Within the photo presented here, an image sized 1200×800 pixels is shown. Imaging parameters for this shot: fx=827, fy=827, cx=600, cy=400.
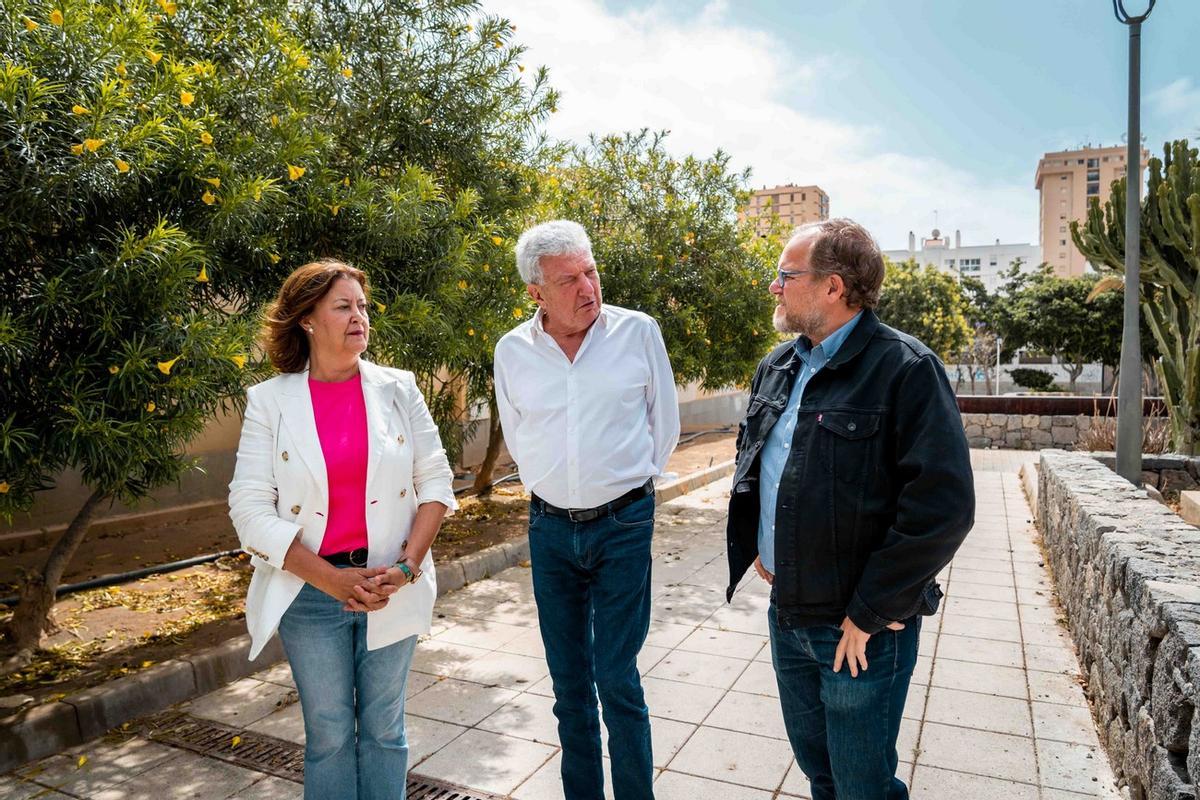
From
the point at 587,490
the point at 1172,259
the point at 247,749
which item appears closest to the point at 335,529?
the point at 587,490

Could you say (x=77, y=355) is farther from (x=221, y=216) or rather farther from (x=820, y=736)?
(x=820, y=736)

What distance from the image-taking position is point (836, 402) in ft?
6.72

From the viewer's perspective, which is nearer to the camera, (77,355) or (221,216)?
(77,355)

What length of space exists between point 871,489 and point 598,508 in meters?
1.01

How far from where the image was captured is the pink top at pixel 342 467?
2496mm

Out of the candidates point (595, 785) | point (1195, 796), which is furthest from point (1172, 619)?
point (595, 785)

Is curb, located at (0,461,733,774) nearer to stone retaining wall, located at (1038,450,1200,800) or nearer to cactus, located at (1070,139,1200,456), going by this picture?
stone retaining wall, located at (1038,450,1200,800)

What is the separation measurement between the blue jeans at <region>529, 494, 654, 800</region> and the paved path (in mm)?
535

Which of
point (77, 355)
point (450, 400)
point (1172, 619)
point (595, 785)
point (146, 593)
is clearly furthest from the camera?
point (450, 400)

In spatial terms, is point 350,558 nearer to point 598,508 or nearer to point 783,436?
point 598,508

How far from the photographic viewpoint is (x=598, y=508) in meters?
2.76

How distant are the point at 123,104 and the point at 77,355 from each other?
1.14 metres

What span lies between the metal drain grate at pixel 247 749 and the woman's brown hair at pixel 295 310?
5.94 feet

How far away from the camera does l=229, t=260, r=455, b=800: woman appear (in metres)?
2.43
